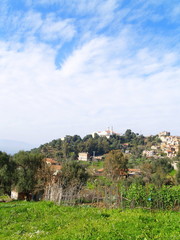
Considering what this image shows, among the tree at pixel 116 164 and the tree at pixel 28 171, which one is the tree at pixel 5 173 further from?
the tree at pixel 116 164

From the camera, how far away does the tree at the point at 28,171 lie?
26047mm

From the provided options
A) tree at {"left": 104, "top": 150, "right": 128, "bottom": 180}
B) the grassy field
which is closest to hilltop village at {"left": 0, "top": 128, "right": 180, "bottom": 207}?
tree at {"left": 104, "top": 150, "right": 128, "bottom": 180}

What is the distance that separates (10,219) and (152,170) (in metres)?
44.3

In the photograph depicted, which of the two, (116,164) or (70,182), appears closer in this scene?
(70,182)

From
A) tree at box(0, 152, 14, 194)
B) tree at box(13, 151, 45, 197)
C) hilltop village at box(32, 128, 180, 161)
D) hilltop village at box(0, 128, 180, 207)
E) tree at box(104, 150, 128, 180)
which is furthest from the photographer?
hilltop village at box(32, 128, 180, 161)

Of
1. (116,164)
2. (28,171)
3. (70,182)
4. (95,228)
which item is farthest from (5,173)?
(116,164)

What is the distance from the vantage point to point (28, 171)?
2667 cm

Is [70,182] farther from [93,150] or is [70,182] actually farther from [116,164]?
[93,150]

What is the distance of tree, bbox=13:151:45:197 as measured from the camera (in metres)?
26.0

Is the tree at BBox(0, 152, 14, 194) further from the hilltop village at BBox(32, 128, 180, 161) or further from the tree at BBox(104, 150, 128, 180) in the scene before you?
the hilltop village at BBox(32, 128, 180, 161)

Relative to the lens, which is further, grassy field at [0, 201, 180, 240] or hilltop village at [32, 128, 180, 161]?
hilltop village at [32, 128, 180, 161]

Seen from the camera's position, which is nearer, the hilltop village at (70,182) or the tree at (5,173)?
the hilltop village at (70,182)

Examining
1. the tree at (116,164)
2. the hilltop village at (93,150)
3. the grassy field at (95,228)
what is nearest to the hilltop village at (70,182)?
the tree at (116,164)

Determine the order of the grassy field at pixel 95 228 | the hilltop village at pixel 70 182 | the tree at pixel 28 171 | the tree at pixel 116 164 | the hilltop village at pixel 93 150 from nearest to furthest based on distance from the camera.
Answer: the grassy field at pixel 95 228, the hilltop village at pixel 70 182, the tree at pixel 28 171, the tree at pixel 116 164, the hilltop village at pixel 93 150
